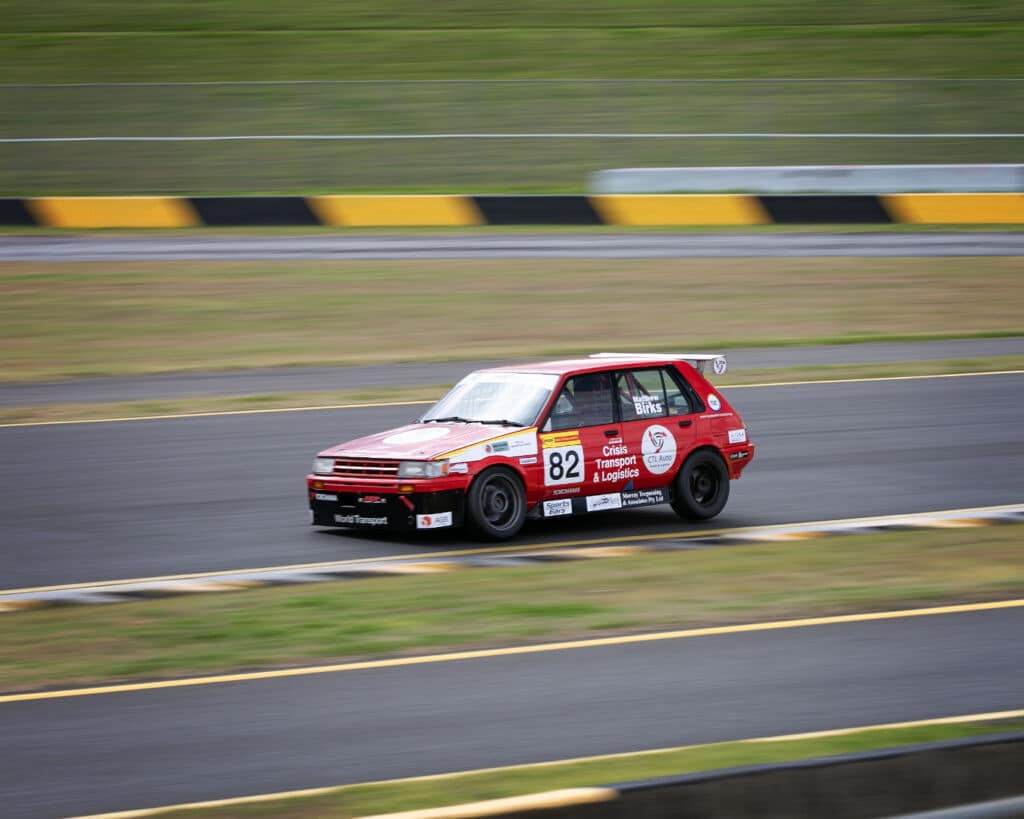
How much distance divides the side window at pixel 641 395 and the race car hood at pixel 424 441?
2.96 feet

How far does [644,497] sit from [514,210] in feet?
53.4

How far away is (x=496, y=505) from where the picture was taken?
11.6 metres

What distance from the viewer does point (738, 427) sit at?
498 inches

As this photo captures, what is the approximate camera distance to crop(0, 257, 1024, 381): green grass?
20875 millimetres

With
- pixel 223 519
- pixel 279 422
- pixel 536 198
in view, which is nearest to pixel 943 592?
pixel 223 519

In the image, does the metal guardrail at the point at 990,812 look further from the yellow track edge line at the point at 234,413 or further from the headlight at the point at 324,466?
the yellow track edge line at the point at 234,413

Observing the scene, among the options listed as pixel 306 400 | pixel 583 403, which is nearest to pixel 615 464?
pixel 583 403

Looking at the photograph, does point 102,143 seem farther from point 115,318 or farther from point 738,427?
point 738,427

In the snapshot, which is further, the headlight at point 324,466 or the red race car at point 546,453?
the headlight at point 324,466

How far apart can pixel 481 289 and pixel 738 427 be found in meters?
11.9

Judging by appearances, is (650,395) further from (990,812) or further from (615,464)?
(990,812)

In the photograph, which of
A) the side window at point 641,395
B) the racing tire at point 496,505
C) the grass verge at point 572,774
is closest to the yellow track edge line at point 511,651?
the grass verge at point 572,774

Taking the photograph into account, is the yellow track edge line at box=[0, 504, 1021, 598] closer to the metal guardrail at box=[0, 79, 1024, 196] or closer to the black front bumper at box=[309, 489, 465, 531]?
the black front bumper at box=[309, 489, 465, 531]

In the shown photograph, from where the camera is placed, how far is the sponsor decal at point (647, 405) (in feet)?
40.2
